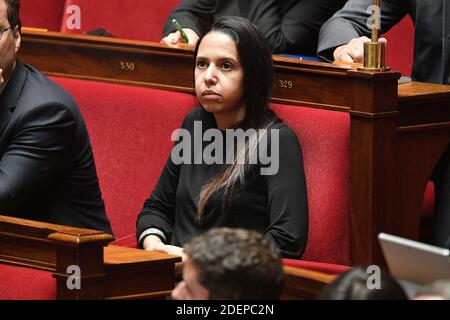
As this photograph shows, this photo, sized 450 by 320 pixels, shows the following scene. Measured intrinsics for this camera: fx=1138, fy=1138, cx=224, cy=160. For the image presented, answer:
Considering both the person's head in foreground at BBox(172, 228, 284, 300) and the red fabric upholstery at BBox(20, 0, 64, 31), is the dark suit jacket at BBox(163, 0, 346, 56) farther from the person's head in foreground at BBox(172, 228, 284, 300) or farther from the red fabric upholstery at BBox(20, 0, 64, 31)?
the person's head in foreground at BBox(172, 228, 284, 300)

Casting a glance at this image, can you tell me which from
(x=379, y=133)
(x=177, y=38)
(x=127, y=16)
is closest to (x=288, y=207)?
(x=379, y=133)

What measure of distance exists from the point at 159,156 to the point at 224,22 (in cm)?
30

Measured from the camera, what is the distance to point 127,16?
217cm

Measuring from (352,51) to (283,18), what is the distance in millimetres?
308

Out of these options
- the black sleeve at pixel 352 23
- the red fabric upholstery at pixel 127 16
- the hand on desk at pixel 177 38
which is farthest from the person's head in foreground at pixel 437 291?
the red fabric upholstery at pixel 127 16

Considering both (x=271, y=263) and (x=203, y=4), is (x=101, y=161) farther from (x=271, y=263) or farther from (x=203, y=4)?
(x=271, y=263)

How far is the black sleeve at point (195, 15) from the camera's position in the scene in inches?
72.4

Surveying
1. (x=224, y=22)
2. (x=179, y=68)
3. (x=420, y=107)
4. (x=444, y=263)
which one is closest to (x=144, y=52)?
(x=179, y=68)

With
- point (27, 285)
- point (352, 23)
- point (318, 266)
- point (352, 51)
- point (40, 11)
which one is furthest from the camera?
point (40, 11)

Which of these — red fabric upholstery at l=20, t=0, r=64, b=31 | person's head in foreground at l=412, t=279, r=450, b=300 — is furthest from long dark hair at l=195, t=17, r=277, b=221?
red fabric upholstery at l=20, t=0, r=64, b=31

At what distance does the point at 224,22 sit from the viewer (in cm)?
139

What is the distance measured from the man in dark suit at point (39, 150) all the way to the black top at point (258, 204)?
0.32 ft

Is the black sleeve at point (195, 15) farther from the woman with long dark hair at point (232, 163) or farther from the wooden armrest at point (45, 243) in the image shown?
the wooden armrest at point (45, 243)

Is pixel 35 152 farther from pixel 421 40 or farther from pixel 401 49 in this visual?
pixel 401 49
